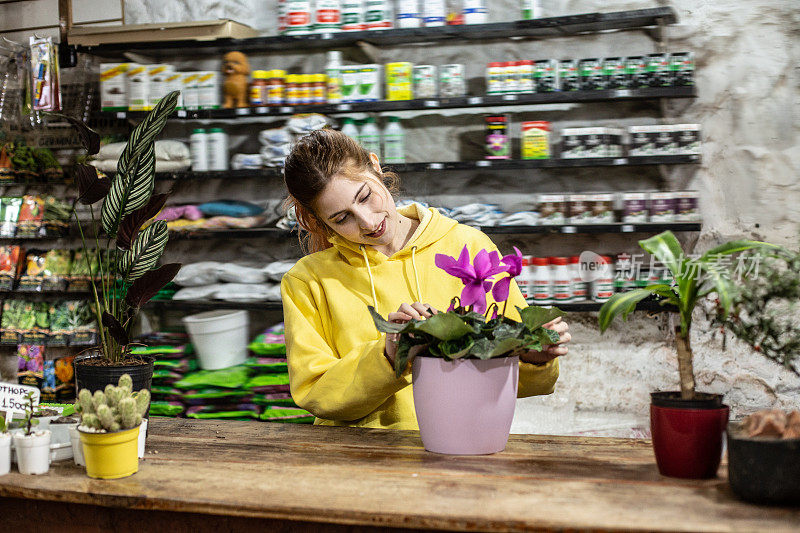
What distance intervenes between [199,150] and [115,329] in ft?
7.03

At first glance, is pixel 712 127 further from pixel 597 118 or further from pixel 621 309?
pixel 621 309

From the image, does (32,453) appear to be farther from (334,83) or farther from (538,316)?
(334,83)

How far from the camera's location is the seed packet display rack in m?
3.36

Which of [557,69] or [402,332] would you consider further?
[557,69]

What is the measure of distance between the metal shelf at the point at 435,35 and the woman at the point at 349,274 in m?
1.75

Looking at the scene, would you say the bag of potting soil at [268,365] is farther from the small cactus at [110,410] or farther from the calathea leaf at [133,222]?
the small cactus at [110,410]

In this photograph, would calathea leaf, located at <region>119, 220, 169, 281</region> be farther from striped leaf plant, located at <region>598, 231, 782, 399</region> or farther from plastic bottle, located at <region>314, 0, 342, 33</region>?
plastic bottle, located at <region>314, 0, 342, 33</region>

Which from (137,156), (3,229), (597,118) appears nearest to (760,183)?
(597,118)

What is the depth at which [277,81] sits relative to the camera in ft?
12.0

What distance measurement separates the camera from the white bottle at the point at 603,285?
11.3 feet

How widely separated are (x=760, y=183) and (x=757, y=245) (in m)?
2.63

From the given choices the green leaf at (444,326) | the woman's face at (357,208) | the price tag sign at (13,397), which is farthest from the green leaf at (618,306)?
the price tag sign at (13,397)

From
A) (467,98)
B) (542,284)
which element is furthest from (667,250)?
(467,98)

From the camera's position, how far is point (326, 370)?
68.8 inches
